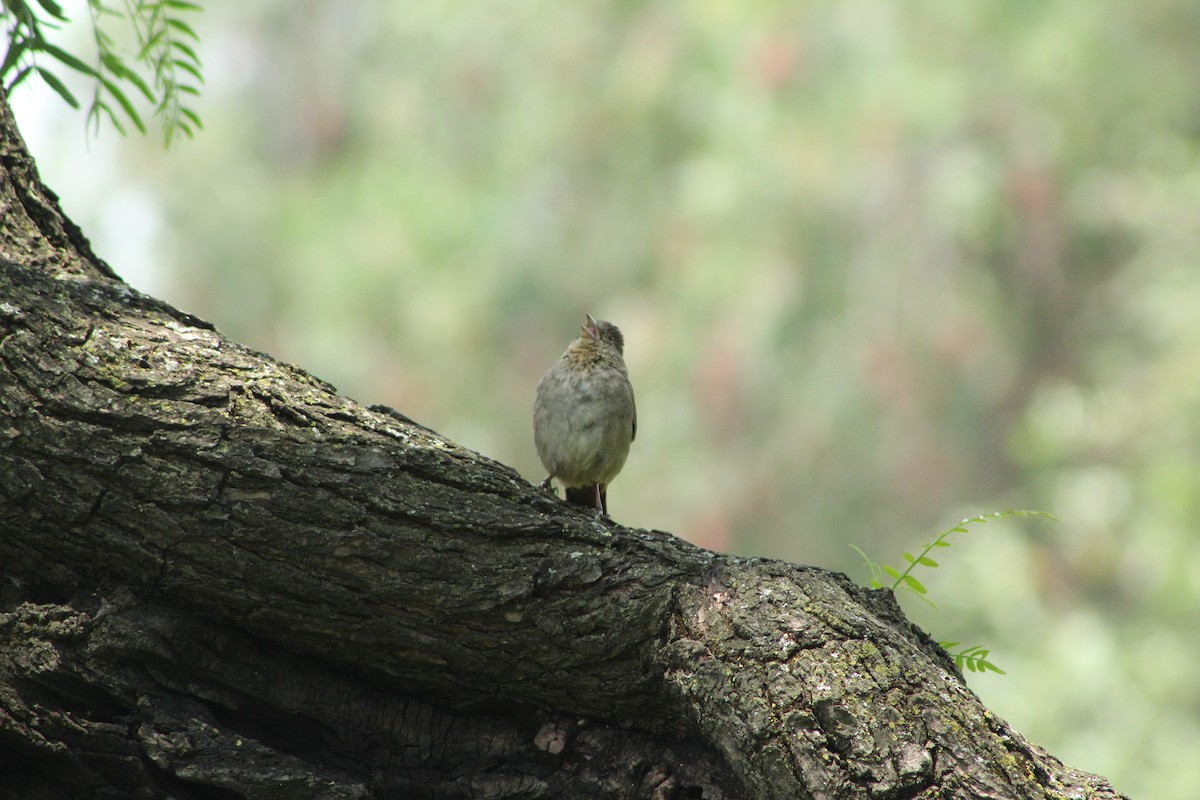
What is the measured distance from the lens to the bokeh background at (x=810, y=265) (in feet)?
29.8

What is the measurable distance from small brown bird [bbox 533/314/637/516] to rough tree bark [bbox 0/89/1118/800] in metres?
2.12

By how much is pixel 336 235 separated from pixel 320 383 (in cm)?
930

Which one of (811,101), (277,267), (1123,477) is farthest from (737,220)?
(277,267)

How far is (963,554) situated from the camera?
9008 millimetres

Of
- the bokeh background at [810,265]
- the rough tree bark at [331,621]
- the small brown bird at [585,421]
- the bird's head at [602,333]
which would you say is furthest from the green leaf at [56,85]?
the bokeh background at [810,265]

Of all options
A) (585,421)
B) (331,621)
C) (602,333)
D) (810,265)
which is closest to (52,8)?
(331,621)

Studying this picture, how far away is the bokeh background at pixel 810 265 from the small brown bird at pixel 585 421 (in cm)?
465

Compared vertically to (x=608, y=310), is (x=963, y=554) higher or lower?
lower

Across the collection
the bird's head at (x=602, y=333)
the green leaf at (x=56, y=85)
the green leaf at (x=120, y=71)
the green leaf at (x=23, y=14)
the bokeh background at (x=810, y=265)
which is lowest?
the green leaf at (x=56, y=85)

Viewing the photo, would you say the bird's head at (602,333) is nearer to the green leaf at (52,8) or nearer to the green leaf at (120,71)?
the green leaf at (120,71)

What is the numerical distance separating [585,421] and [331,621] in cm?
236

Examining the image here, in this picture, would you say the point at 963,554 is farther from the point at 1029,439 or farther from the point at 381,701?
the point at 381,701

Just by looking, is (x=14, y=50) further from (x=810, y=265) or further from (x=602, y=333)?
(x=810, y=265)

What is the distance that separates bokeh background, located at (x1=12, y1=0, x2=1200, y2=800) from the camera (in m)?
9.09
